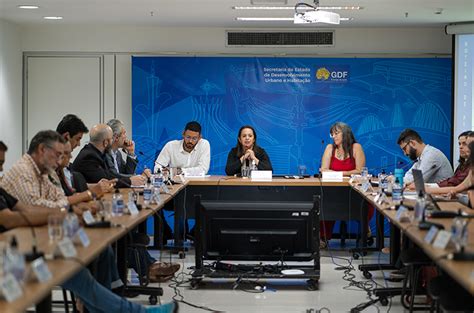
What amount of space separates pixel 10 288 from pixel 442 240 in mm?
2051

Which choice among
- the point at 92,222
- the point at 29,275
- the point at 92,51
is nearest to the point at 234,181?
the point at 92,51

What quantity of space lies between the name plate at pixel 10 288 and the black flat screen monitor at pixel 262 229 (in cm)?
391

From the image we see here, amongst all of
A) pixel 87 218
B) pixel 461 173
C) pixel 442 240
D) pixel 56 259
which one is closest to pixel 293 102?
pixel 461 173

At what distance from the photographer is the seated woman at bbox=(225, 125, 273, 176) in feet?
29.4

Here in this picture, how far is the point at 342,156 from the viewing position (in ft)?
30.0

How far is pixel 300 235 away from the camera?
21.6 feet

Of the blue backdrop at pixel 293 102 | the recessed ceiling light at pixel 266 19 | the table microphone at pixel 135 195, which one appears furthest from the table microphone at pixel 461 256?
the blue backdrop at pixel 293 102

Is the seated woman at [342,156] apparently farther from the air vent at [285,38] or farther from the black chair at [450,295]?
the black chair at [450,295]

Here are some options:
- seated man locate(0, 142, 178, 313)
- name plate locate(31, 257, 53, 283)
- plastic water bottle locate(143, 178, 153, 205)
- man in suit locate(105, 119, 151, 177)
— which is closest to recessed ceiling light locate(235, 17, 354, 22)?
man in suit locate(105, 119, 151, 177)

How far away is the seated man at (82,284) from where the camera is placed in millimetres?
4172

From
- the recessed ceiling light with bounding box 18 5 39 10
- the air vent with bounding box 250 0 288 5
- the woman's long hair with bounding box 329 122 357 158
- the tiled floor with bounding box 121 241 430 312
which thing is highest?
the recessed ceiling light with bounding box 18 5 39 10

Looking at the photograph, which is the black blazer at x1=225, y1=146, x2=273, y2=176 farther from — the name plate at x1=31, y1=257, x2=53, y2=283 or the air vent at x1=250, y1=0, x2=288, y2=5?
the name plate at x1=31, y1=257, x2=53, y2=283

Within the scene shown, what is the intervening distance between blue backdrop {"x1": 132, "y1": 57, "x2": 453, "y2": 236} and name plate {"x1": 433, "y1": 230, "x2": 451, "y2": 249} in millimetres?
6176

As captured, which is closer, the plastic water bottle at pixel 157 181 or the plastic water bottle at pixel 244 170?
the plastic water bottle at pixel 157 181
